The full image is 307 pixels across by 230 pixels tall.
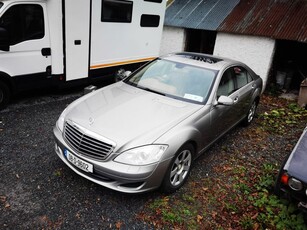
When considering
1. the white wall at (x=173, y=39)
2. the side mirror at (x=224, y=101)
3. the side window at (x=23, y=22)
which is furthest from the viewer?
the white wall at (x=173, y=39)

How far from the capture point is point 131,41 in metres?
8.02

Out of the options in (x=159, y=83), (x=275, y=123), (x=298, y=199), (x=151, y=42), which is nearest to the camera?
(x=298, y=199)

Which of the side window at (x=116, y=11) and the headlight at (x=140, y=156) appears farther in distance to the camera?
the side window at (x=116, y=11)

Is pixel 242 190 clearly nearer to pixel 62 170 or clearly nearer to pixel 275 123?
pixel 62 170

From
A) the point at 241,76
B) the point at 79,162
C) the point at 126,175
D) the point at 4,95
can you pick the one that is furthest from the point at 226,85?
the point at 4,95

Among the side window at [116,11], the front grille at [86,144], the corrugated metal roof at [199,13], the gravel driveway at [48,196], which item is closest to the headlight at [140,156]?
the front grille at [86,144]

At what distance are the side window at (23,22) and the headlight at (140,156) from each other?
3894mm

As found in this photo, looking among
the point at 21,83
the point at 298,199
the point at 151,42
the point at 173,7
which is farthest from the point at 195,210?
the point at 173,7

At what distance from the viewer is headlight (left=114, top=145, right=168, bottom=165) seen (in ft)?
10.5

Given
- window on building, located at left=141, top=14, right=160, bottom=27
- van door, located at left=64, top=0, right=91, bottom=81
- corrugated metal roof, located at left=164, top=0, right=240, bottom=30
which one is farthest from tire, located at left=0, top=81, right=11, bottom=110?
corrugated metal roof, located at left=164, top=0, right=240, bottom=30

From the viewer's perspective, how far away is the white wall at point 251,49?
8.91m

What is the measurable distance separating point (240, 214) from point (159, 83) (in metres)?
2.31

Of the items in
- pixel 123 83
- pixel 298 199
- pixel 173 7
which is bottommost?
pixel 298 199

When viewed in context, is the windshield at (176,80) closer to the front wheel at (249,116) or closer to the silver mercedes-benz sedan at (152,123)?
the silver mercedes-benz sedan at (152,123)
